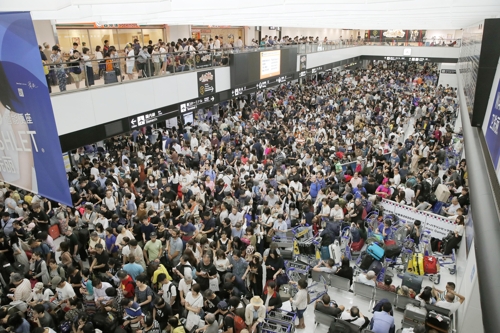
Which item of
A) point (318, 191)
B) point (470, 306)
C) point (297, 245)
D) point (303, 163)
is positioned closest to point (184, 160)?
point (303, 163)

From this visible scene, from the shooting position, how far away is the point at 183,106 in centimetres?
1364

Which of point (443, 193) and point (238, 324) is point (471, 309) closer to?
point (238, 324)

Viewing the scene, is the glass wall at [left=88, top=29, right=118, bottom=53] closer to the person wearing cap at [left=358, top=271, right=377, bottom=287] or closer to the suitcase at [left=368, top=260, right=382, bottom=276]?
the suitcase at [left=368, top=260, right=382, bottom=276]

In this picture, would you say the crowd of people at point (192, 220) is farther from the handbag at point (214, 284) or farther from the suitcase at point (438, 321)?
the suitcase at point (438, 321)

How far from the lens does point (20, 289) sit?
5.54 metres

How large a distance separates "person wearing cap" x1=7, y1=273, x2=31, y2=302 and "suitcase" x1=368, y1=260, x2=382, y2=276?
6.11 metres

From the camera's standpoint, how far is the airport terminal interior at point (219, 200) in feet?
13.2

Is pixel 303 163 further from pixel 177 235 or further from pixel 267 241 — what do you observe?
pixel 177 235

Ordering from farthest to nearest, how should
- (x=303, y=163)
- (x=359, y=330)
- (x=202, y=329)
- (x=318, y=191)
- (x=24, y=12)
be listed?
(x=303, y=163), (x=318, y=191), (x=359, y=330), (x=202, y=329), (x=24, y=12)

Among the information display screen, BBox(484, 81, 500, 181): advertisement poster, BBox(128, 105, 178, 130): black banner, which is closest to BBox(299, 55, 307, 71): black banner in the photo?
the information display screen

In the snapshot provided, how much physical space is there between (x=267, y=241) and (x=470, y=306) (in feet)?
12.3

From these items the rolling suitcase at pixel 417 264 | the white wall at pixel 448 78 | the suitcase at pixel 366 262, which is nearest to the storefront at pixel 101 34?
the suitcase at pixel 366 262

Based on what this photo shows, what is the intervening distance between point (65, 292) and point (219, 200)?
440 centimetres

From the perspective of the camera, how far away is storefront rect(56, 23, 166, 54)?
16.4m
